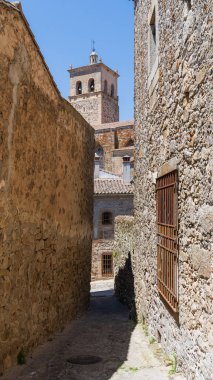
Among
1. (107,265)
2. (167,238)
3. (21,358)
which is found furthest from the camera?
(107,265)

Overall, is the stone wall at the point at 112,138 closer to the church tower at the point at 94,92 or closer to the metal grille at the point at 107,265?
the church tower at the point at 94,92

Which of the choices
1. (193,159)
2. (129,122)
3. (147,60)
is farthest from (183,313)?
(129,122)

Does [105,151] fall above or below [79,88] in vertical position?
below

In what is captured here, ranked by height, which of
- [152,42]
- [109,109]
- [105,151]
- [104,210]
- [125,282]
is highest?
[109,109]

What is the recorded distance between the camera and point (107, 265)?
23.6 meters

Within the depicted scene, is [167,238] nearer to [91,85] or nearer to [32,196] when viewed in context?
[32,196]

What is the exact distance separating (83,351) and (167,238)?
2070 mm

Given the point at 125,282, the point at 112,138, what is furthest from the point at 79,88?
the point at 125,282

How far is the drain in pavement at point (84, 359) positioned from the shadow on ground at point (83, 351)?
26mm

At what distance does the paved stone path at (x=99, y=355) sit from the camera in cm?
462

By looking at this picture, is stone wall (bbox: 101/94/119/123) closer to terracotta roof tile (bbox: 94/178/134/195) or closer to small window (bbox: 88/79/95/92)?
small window (bbox: 88/79/95/92)

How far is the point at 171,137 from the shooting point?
497 cm

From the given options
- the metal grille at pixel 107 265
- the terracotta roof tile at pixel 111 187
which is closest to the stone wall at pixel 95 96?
the terracotta roof tile at pixel 111 187

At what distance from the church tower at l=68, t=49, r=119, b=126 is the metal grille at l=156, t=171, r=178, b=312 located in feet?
148
